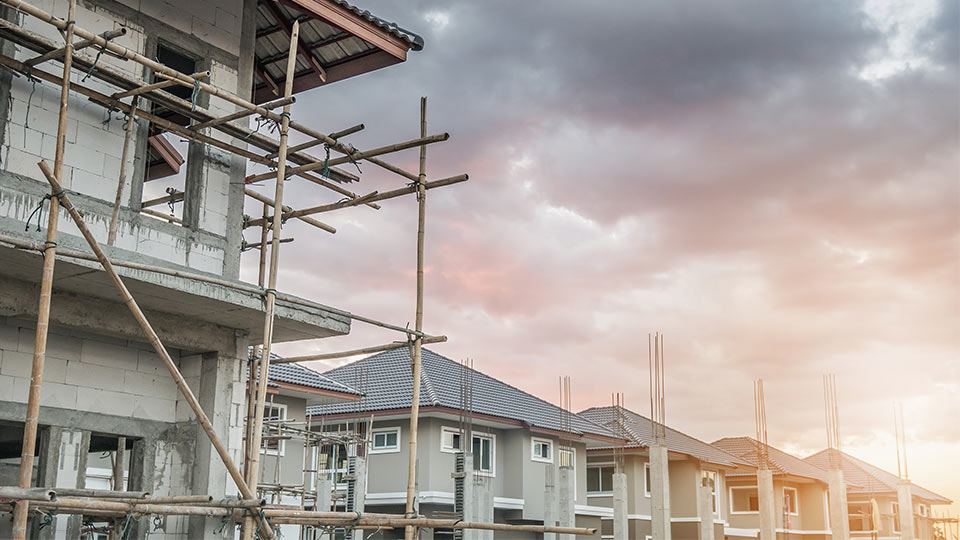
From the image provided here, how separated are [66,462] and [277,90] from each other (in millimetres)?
6732

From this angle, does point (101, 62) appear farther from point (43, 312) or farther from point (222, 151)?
point (43, 312)

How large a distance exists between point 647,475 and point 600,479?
1914 millimetres

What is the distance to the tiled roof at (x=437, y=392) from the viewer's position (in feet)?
89.6

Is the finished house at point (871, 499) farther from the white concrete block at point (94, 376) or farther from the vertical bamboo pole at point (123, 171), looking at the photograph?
the vertical bamboo pole at point (123, 171)

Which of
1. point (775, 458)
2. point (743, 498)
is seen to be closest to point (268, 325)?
point (743, 498)

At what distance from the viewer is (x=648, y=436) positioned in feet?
119

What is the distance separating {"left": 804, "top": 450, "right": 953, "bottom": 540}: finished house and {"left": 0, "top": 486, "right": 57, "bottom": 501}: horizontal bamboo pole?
1831 inches

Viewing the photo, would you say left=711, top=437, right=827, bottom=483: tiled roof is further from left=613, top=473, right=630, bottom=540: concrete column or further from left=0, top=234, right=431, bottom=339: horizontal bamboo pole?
left=0, top=234, right=431, bottom=339: horizontal bamboo pole

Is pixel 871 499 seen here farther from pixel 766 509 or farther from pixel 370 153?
pixel 370 153

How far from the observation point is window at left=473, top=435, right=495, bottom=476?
28.3 m

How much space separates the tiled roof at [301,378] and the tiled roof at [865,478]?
32.6 m

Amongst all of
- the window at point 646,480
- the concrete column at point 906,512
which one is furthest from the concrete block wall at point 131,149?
the concrete column at point 906,512

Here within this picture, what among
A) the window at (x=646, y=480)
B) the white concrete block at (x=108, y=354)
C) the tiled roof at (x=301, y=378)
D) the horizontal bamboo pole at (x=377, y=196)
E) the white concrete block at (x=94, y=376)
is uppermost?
the horizontal bamboo pole at (x=377, y=196)

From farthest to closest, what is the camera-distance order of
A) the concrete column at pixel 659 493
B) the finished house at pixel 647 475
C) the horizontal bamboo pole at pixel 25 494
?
the finished house at pixel 647 475 < the concrete column at pixel 659 493 < the horizontal bamboo pole at pixel 25 494
